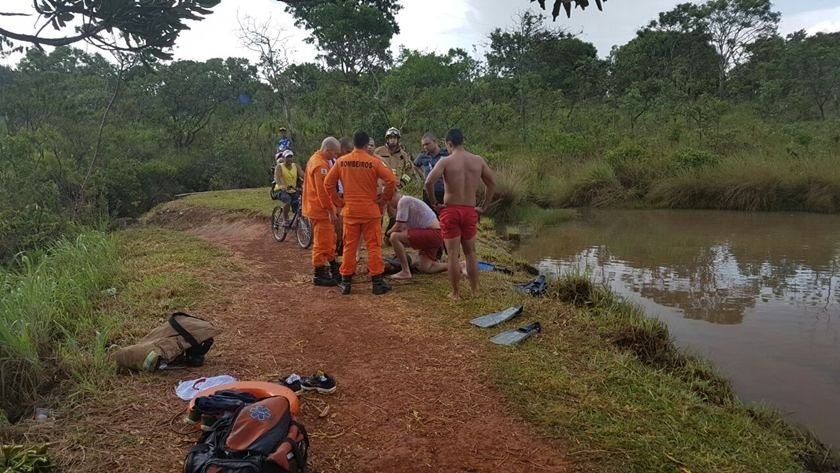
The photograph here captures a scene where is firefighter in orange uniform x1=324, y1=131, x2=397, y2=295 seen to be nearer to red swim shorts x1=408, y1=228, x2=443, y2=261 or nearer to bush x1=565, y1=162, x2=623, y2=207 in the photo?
red swim shorts x1=408, y1=228, x2=443, y2=261

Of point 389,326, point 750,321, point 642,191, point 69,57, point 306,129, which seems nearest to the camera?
point 389,326

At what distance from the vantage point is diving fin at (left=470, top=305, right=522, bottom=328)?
5.25 meters

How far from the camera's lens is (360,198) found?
605 cm

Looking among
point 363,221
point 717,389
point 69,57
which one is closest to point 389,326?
point 363,221

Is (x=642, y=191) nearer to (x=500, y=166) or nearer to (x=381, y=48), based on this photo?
(x=500, y=166)

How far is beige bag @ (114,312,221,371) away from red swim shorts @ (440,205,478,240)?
2.25 metres

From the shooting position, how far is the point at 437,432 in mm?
3521

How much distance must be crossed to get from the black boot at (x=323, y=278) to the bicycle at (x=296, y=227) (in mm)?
2021

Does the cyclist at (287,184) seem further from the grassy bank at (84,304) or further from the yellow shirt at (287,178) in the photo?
the grassy bank at (84,304)

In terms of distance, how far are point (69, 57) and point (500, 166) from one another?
18527 millimetres

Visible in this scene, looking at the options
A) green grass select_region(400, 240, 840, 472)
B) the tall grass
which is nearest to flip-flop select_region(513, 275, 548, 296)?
green grass select_region(400, 240, 840, 472)

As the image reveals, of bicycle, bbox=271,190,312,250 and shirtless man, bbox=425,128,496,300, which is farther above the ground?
shirtless man, bbox=425,128,496,300

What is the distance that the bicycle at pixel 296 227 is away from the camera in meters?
8.59

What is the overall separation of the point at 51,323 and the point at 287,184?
4340 mm
